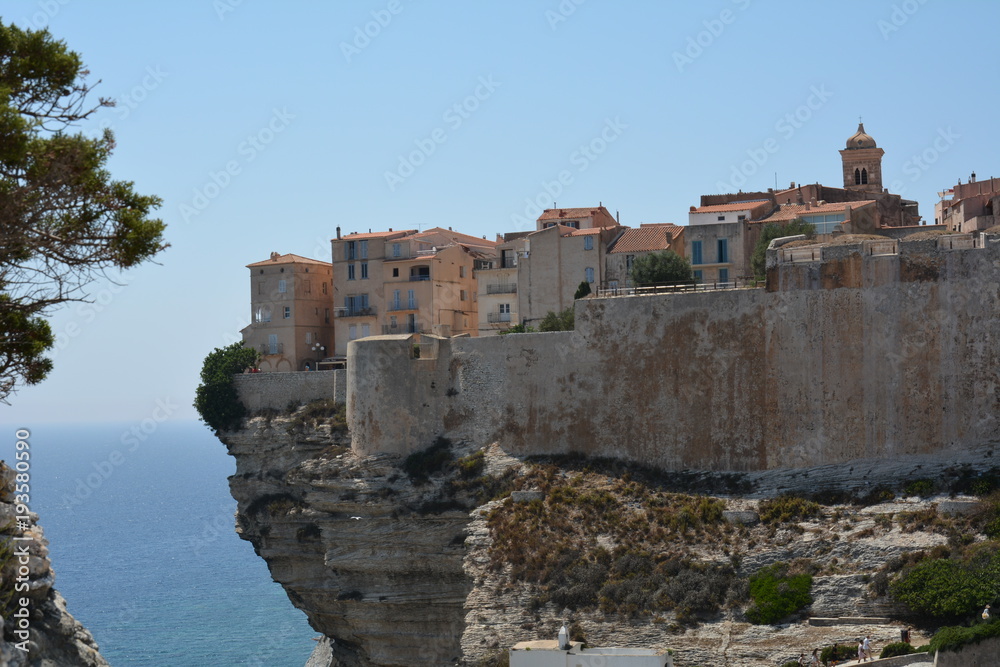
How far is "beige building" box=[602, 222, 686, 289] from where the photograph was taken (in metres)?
50.0

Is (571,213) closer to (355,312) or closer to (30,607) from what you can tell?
(355,312)

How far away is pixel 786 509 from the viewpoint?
36969 mm

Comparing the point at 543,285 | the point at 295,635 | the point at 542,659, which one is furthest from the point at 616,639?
the point at 295,635

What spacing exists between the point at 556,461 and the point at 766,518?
293 inches

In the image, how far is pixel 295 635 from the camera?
67250 millimetres

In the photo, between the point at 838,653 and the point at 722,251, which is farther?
the point at 722,251

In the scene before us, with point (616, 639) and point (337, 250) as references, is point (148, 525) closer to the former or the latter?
point (337, 250)

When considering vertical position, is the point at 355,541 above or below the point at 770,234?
below

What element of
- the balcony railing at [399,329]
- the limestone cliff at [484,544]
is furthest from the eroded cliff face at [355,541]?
the balcony railing at [399,329]

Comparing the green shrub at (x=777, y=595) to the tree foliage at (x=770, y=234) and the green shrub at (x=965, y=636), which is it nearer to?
the green shrub at (x=965, y=636)

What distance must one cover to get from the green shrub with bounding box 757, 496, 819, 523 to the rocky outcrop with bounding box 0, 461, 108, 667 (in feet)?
71.9

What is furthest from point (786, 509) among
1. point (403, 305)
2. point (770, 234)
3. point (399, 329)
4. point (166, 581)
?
point (166, 581)

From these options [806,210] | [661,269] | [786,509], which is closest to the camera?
[786,509]

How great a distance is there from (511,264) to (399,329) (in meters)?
5.09
